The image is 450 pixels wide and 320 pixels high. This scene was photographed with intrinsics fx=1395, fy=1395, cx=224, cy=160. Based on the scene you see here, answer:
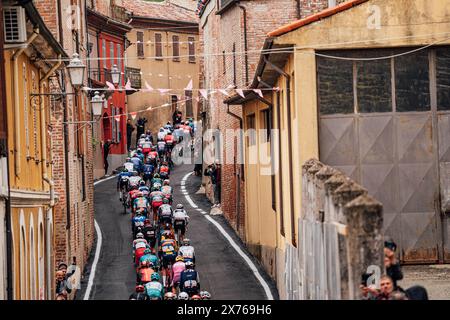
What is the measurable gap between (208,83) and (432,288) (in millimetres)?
34049

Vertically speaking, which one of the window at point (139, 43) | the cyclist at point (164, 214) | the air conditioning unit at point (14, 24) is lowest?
the cyclist at point (164, 214)

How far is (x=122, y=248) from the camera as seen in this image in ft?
133

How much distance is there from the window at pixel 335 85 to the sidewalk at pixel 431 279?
10.3 ft

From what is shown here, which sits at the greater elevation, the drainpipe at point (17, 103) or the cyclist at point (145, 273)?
the drainpipe at point (17, 103)

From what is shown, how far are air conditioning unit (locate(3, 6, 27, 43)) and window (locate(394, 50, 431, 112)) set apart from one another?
6.81 m

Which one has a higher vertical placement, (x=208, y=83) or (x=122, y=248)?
(x=208, y=83)

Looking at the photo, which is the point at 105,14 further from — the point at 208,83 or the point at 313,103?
the point at 313,103

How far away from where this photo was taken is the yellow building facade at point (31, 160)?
23.4 metres

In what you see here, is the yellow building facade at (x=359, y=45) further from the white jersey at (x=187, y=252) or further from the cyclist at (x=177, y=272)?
the white jersey at (x=187, y=252)

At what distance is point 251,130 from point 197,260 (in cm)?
447

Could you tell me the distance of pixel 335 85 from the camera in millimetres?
25062

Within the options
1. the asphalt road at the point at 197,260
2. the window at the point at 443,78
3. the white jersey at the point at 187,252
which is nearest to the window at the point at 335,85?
the window at the point at 443,78

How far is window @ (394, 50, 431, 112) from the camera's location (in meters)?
25.2
